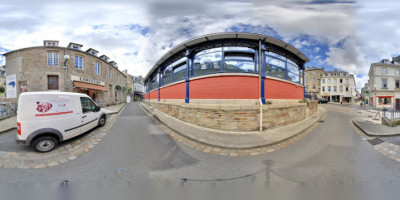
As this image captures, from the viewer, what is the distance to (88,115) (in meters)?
5.38

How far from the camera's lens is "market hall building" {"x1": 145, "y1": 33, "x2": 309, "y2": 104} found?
7020 millimetres

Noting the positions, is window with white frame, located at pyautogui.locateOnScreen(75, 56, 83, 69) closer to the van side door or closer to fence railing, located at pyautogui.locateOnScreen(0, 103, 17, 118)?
fence railing, located at pyautogui.locateOnScreen(0, 103, 17, 118)

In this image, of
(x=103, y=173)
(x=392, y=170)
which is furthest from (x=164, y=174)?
(x=392, y=170)

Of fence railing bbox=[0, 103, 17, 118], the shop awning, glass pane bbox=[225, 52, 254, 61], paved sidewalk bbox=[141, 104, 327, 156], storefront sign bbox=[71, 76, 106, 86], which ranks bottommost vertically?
paved sidewalk bbox=[141, 104, 327, 156]

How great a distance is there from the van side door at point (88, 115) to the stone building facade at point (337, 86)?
48.9 metres

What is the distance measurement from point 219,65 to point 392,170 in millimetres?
6384

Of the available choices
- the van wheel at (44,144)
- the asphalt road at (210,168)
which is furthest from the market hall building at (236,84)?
the van wheel at (44,144)

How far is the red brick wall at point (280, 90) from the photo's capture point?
7679 mm

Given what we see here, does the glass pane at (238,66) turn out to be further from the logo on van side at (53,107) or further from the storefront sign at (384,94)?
the storefront sign at (384,94)

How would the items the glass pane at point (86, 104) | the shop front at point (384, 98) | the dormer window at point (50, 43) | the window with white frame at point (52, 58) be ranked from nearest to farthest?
the glass pane at point (86, 104) → the window with white frame at point (52, 58) → the dormer window at point (50, 43) → the shop front at point (384, 98)

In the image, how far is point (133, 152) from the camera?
144 inches

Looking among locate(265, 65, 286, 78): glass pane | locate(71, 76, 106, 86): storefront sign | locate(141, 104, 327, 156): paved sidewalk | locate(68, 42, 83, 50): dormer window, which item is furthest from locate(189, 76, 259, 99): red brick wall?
locate(68, 42, 83, 50): dormer window

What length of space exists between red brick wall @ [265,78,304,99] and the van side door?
27.6 feet

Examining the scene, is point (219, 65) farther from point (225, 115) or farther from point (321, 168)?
point (321, 168)
